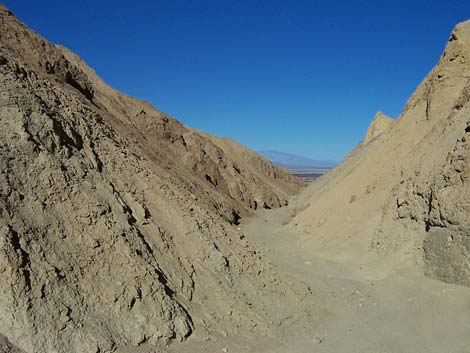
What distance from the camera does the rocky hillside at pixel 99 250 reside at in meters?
5.59

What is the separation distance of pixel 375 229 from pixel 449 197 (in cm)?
332

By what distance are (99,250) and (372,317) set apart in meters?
5.54

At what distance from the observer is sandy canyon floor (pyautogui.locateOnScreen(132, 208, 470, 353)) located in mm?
7137

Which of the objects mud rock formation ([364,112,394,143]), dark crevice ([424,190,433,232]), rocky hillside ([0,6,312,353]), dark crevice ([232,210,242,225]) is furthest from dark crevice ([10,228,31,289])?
mud rock formation ([364,112,394,143])

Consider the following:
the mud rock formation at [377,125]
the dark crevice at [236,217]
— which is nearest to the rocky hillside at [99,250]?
the dark crevice at [236,217]

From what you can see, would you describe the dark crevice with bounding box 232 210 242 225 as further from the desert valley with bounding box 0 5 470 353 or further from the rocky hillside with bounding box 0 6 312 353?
the rocky hillside with bounding box 0 6 312 353

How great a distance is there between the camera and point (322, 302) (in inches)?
360

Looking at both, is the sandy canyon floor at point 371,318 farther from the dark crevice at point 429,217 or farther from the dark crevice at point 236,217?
the dark crevice at point 236,217

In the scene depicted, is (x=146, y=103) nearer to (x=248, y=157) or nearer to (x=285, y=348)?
(x=248, y=157)

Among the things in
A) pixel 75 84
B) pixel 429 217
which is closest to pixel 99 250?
pixel 429 217

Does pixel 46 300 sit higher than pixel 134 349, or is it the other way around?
pixel 46 300

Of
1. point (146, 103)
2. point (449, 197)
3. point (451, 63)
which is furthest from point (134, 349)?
point (146, 103)

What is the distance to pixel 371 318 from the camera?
8.65m

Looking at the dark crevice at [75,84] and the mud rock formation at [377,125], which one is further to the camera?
the mud rock formation at [377,125]
